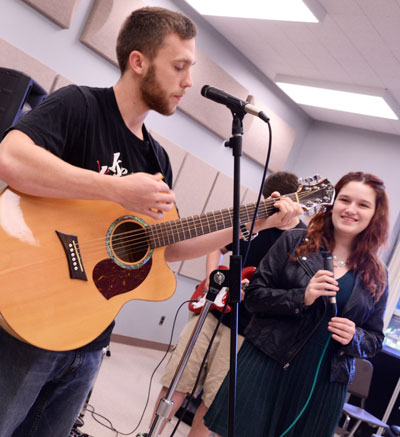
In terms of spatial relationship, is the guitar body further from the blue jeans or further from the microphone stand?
the microphone stand

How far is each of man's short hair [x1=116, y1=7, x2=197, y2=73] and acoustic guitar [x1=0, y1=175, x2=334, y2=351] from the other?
0.51m

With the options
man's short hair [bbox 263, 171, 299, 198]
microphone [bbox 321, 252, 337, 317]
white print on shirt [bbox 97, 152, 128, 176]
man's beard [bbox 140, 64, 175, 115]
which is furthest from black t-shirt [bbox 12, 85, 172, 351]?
man's short hair [bbox 263, 171, 299, 198]

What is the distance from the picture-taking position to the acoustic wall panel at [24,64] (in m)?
3.66

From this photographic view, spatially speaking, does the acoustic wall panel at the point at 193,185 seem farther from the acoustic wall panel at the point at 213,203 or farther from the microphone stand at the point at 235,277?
the microphone stand at the point at 235,277

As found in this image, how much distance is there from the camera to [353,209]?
210cm

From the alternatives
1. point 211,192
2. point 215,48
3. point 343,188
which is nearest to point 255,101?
point 215,48

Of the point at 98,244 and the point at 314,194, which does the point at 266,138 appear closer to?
the point at 314,194

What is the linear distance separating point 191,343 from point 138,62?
3.27 feet

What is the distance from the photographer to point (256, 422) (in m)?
1.82

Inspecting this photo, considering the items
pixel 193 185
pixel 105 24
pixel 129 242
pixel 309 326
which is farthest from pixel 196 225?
pixel 193 185

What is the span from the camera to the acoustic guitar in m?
1.22

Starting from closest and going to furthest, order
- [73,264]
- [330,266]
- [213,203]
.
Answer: [73,264] → [330,266] → [213,203]

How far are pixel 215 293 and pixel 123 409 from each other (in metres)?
2.34

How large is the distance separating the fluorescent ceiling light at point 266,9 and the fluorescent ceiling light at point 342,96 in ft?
4.37
